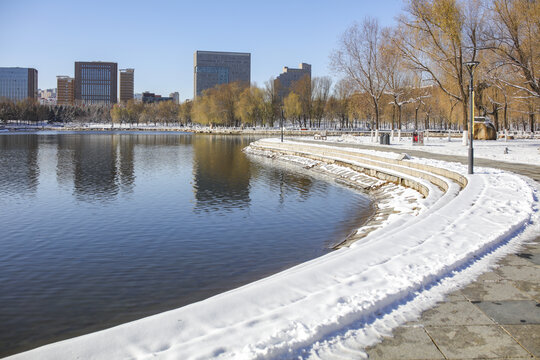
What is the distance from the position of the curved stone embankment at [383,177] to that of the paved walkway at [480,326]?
18.0 feet

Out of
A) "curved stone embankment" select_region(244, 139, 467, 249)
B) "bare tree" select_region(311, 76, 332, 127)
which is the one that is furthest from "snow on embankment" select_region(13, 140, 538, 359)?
"bare tree" select_region(311, 76, 332, 127)

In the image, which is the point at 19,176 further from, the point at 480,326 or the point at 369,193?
the point at 480,326

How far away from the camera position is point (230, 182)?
81.9ft

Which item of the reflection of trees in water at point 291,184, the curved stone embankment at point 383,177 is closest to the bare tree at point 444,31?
the curved stone embankment at point 383,177

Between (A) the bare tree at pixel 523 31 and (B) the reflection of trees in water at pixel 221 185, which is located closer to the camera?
(B) the reflection of trees in water at pixel 221 185

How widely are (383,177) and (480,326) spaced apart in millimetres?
18981

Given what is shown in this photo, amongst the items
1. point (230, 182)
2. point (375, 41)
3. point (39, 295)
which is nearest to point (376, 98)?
point (375, 41)

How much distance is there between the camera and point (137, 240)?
12.9m

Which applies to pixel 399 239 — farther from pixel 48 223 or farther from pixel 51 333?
pixel 48 223

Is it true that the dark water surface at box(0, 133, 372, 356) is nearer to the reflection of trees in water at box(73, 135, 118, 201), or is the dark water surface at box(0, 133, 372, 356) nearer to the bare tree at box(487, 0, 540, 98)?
the reflection of trees in water at box(73, 135, 118, 201)

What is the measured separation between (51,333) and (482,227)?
26.0ft

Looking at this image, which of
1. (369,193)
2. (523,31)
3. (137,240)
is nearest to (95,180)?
(137,240)

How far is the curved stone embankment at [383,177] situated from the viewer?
15.1 m

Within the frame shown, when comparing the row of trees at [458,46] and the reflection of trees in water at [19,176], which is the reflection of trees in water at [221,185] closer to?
the reflection of trees in water at [19,176]
